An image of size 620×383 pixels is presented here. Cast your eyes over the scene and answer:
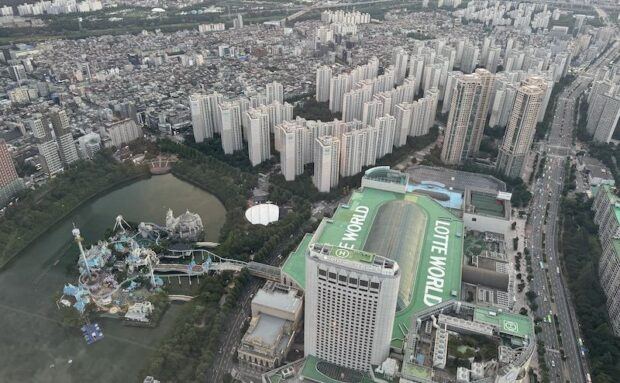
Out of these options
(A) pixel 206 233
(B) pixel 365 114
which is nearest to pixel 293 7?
(B) pixel 365 114

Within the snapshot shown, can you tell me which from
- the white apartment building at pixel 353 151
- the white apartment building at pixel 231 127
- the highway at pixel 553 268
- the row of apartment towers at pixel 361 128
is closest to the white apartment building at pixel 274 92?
the row of apartment towers at pixel 361 128

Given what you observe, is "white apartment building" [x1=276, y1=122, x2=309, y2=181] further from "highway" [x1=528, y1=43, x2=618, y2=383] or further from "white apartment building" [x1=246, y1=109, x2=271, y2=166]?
"highway" [x1=528, y1=43, x2=618, y2=383]

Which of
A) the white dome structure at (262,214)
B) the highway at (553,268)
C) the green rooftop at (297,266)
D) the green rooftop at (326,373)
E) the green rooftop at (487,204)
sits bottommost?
the highway at (553,268)

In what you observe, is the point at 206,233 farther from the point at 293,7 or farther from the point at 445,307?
the point at 293,7

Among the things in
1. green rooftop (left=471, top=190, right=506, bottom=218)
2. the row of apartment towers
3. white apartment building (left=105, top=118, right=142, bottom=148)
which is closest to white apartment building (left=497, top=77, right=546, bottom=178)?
the row of apartment towers

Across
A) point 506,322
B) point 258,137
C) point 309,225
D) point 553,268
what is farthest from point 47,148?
point 553,268

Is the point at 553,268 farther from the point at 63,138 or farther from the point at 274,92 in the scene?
the point at 63,138

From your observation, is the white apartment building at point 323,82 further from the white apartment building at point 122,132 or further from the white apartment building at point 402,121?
the white apartment building at point 122,132
